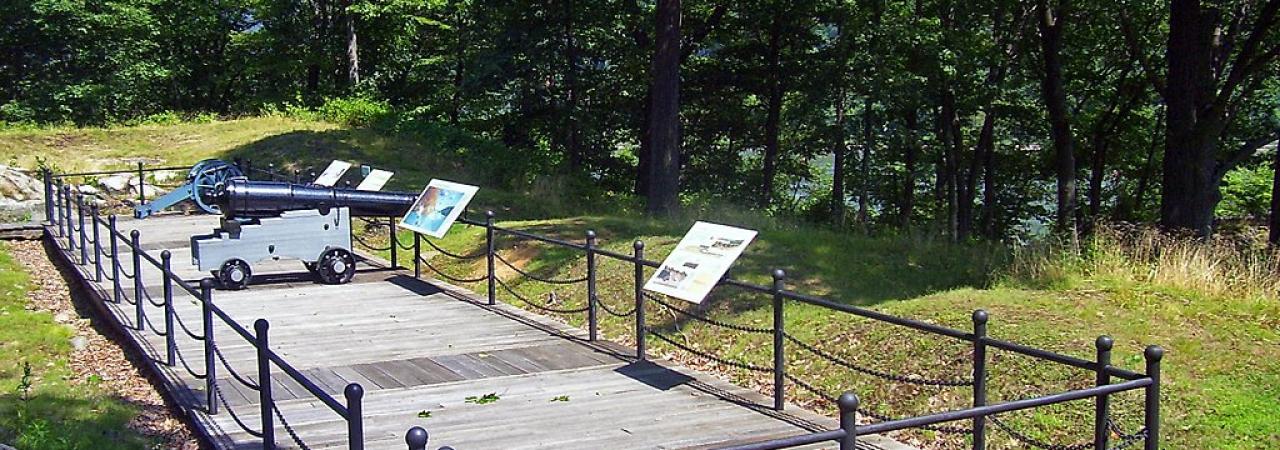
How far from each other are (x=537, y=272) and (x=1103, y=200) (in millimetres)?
25139

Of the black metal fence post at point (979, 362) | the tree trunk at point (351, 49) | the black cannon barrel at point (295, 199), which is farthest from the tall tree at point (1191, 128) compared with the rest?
the tree trunk at point (351, 49)

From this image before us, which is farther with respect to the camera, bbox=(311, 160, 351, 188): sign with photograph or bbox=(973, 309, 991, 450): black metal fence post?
bbox=(311, 160, 351, 188): sign with photograph

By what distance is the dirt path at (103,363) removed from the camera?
7.30 m

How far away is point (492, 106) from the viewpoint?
27500mm

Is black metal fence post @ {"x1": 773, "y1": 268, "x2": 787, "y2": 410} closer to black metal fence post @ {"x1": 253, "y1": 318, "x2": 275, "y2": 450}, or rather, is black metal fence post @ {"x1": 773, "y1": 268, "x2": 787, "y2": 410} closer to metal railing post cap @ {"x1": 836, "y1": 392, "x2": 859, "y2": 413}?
black metal fence post @ {"x1": 253, "y1": 318, "x2": 275, "y2": 450}

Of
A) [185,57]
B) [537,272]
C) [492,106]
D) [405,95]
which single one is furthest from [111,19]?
[537,272]

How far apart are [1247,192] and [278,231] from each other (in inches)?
1077

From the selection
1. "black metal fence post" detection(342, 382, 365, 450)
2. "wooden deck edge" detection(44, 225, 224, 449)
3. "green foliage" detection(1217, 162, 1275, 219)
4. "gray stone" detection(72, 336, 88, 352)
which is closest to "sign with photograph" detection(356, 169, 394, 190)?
"wooden deck edge" detection(44, 225, 224, 449)

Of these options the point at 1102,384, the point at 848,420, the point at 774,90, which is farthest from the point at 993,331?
the point at 774,90

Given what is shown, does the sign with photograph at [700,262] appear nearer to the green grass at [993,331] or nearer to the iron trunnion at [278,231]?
the green grass at [993,331]

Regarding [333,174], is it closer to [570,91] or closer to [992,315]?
[992,315]

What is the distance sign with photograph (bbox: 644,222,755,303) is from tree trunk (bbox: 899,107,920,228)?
744 inches

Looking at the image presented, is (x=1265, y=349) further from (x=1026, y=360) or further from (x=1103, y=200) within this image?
(x=1103, y=200)

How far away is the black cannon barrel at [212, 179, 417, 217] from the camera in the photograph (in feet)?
38.9
